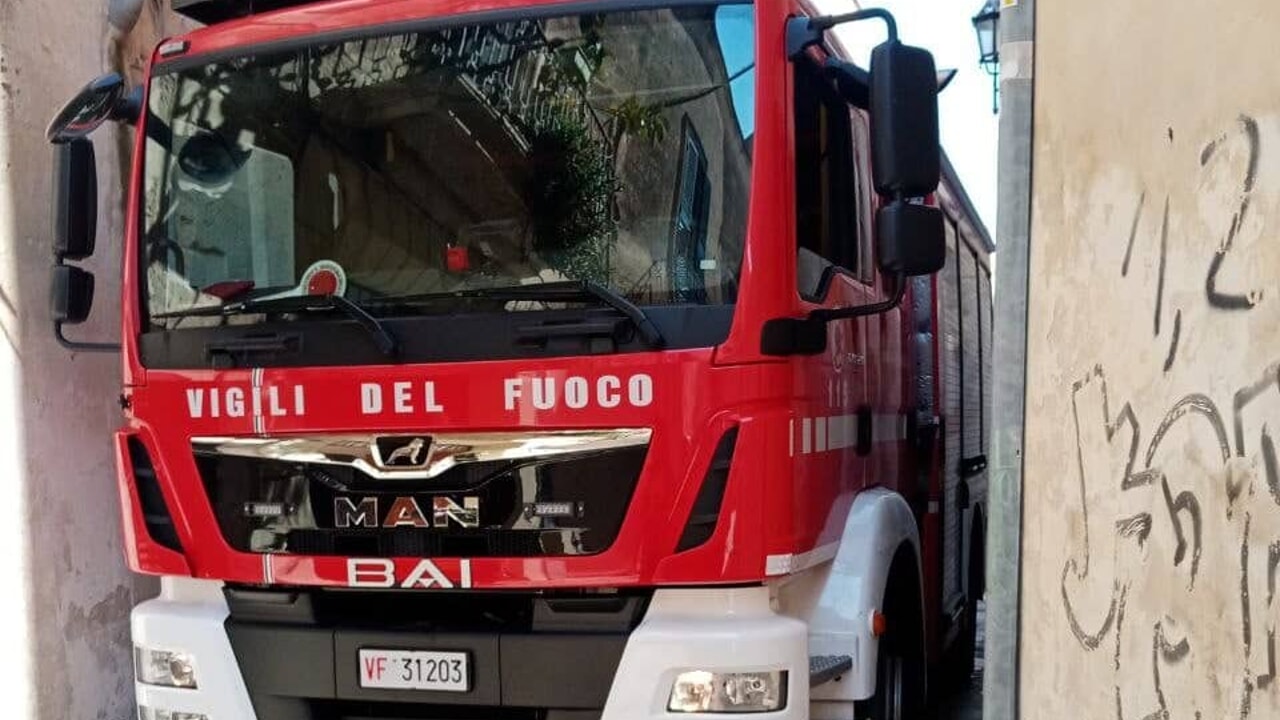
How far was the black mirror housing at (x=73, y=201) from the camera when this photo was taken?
3.92m

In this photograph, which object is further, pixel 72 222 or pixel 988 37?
pixel 988 37

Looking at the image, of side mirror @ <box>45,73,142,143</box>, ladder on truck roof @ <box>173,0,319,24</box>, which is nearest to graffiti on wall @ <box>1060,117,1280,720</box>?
ladder on truck roof @ <box>173,0,319,24</box>

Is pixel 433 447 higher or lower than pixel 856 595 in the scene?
higher

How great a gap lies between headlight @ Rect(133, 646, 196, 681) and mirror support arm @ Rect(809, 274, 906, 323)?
2.11 metres

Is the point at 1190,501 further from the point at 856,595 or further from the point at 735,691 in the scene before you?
the point at 735,691

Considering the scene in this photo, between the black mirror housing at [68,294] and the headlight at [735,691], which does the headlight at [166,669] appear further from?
the headlight at [735,691]

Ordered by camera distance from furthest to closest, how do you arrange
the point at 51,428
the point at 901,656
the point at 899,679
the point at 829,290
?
1. the point at 51,428
2. the point at 901,656
3. the point at 899,679
4. the point at 829,290

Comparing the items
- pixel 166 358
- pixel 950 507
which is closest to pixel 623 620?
pixel 166 358

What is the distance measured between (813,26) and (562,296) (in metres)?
1.05

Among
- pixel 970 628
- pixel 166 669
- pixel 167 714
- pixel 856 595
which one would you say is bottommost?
pixel 970 628

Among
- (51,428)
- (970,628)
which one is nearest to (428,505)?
(51,428)

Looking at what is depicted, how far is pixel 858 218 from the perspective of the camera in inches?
149

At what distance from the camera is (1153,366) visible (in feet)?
8.71

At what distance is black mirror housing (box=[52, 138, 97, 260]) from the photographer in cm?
392
